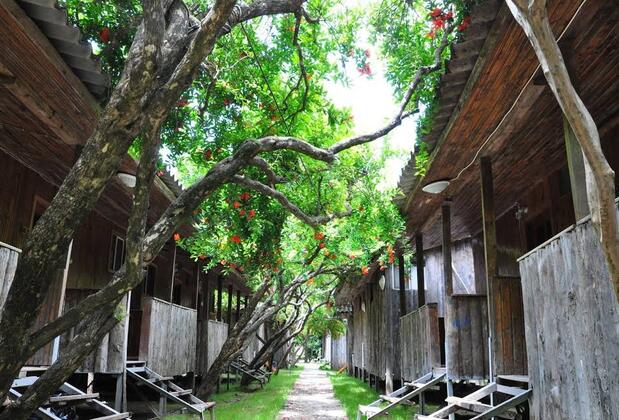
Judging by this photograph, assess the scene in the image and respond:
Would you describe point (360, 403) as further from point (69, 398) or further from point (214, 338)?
point (69, 398)

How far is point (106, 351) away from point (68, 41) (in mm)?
5854

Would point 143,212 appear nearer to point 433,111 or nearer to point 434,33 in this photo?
point 433,111

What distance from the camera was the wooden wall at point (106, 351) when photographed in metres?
9.13

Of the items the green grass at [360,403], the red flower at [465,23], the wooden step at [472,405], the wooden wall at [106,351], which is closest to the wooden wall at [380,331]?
the green grass at [360,403]

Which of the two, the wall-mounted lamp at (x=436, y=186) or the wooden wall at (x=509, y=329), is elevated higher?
the wall-mounted lamp at (x=436, y=186)

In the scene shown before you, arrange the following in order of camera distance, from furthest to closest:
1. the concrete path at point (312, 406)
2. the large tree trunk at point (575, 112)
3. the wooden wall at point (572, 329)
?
the concrete path at point (312, 406) < the wooden wall at point (572, 329) < the large tree trunk at point (575, 112)

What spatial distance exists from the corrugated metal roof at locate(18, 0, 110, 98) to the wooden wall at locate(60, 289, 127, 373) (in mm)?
4569

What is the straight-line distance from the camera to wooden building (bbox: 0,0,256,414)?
193 inches

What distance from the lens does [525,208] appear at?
32.9ft

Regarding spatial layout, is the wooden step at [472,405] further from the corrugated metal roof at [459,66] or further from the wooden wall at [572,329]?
the corrugated metal roof at [459,66]

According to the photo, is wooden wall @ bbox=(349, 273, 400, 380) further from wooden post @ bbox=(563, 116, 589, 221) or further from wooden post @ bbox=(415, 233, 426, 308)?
wooden post @ bbox=(563, 116, 589, 221)

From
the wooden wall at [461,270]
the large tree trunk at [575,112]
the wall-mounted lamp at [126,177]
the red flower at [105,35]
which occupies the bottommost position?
the large tree trunk at [575,112]

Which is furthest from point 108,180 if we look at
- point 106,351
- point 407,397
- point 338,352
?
point 338,352

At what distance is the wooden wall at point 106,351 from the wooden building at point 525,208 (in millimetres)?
5263
